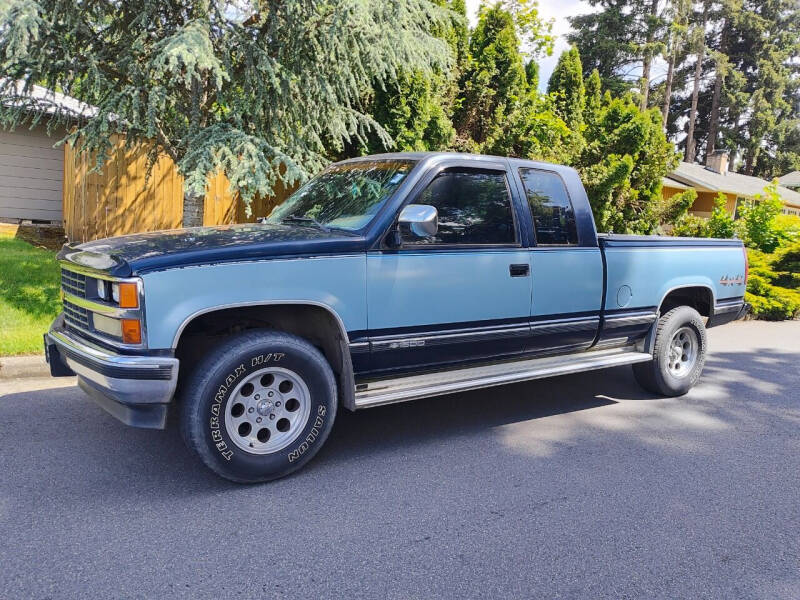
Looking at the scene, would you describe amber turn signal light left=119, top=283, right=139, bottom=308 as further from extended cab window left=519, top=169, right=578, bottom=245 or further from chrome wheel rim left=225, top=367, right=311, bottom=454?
extended cab window left=519, top=169, right=578, bottom=245

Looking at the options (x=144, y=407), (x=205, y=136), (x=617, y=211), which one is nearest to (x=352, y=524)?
(x=144, y=407)

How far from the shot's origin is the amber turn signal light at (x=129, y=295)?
131 inches

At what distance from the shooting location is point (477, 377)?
14.6 feet

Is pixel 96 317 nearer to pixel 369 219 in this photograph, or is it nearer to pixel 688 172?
pixel 369 219

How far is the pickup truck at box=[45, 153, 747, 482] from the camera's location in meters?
3.47

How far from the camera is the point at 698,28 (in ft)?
118

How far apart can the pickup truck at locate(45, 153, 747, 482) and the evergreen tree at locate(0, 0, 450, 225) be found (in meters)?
3.32

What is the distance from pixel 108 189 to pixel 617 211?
408 inches

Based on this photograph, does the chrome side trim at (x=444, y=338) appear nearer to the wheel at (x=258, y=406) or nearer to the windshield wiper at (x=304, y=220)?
the wheel at (x=258, y=406)

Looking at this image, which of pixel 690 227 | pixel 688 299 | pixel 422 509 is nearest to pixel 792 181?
pixel 690 227

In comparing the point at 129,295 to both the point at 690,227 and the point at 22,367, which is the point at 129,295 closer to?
the point at 22,367

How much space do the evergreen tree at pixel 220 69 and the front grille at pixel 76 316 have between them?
11.5 feet

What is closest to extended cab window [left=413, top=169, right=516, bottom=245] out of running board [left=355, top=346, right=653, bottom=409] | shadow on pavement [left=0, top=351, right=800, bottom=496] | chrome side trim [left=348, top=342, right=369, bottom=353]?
chrome side trim [left=348, top=342, right=369, bottom=353]

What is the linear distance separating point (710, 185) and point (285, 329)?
3074 cm
